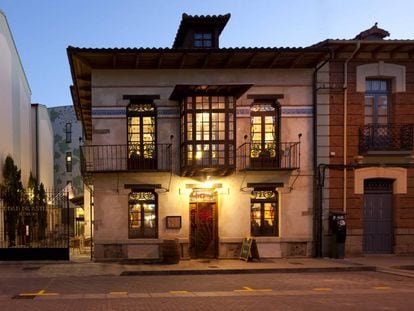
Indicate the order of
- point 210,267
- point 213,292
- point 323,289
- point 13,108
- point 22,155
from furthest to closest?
point 22,155
point 13,108
point 210,267
point 323,289
point 213,292

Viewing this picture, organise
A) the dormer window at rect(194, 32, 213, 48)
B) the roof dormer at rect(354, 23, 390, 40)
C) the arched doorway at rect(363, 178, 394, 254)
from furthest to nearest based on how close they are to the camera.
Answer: the roof dormer at rect(354, 23, 390, 40), the dormer window at rect(194, 32, 213, 48), the arched doorway at rect(363, 178, 394, 254)

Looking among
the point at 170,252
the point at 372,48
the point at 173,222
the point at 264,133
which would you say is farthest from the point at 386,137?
the point at 170,252

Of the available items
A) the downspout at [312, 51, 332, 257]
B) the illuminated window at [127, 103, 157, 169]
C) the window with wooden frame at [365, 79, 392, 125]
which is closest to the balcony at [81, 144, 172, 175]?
the illuminated window at [127, 103, 157, 169]

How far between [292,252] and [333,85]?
626 cm

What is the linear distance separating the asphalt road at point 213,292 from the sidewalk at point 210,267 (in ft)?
1.35

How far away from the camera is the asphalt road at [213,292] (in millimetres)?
9523

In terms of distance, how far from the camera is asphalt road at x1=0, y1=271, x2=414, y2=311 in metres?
9.52

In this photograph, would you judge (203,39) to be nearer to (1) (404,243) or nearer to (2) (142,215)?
(2) (142,215)

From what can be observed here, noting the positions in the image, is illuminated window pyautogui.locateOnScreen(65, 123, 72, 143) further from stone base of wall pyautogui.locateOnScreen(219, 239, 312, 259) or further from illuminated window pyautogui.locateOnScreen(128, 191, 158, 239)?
stone base of wall pyautogui.locateOnScreen(219, 239, 312, 259)

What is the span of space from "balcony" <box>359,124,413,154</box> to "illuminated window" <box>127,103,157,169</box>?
297 inches

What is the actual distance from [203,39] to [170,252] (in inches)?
321

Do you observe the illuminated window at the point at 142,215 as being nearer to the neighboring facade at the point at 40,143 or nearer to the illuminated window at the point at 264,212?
the illuminated window at the point at 264,212

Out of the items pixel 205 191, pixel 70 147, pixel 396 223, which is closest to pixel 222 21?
pixel 205 191

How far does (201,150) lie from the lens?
613 inches
